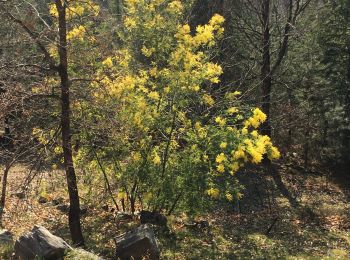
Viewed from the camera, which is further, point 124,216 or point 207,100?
point 124,216

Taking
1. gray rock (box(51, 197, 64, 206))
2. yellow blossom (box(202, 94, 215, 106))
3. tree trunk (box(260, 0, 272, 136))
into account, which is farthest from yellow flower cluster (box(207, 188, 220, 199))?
tree trunk (box(260, 0, 272, 136))

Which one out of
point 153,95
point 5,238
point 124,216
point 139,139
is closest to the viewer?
point 5,238

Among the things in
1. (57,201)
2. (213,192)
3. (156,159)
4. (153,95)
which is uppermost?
(153,95)

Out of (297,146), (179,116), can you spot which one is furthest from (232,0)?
(179,116)

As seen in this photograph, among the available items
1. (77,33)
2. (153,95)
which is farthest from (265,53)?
(77,33)

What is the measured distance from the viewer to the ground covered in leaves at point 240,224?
12.5m

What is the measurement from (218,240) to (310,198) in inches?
318

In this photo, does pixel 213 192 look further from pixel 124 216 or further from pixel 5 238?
pixel 5 238

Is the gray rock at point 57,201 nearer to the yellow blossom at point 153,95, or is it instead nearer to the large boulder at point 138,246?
the yellow blossom at point 153,95

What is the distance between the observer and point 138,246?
10023 millimetres

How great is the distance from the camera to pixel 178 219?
50.4ft

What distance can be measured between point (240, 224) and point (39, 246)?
30.0ft

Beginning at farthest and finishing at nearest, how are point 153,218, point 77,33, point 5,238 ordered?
point 153,218 < point 77,33 < point 5,238

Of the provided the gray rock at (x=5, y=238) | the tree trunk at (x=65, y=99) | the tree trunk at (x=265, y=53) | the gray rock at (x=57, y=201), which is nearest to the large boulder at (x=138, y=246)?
the tree trunk at (x=65, y=99)
